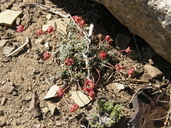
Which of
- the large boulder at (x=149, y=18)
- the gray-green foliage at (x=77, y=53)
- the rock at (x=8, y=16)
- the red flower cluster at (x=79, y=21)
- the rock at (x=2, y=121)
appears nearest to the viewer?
the large boulder at (x=149, y=18)

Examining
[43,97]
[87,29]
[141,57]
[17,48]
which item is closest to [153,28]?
[141,57]

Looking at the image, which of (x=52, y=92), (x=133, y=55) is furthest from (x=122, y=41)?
(x=52, y=92)

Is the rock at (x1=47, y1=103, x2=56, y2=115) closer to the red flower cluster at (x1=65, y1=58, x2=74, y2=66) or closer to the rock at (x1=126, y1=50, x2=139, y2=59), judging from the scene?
the red flower cluster at (x1=65, y1=58, x2=74, y2=66)

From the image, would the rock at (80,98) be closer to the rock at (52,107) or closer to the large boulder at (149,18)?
the rock at (52,107)

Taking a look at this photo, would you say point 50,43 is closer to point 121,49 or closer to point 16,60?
point 16,60

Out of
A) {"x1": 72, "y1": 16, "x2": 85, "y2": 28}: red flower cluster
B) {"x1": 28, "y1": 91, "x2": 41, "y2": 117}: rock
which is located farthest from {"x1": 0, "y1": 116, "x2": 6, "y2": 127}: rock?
{"x1": 72, "y1": 16, "x2": 85, "y2": 28}: red flower cluster

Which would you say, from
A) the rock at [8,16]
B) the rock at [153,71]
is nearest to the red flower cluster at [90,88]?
the rock at [153,71]
